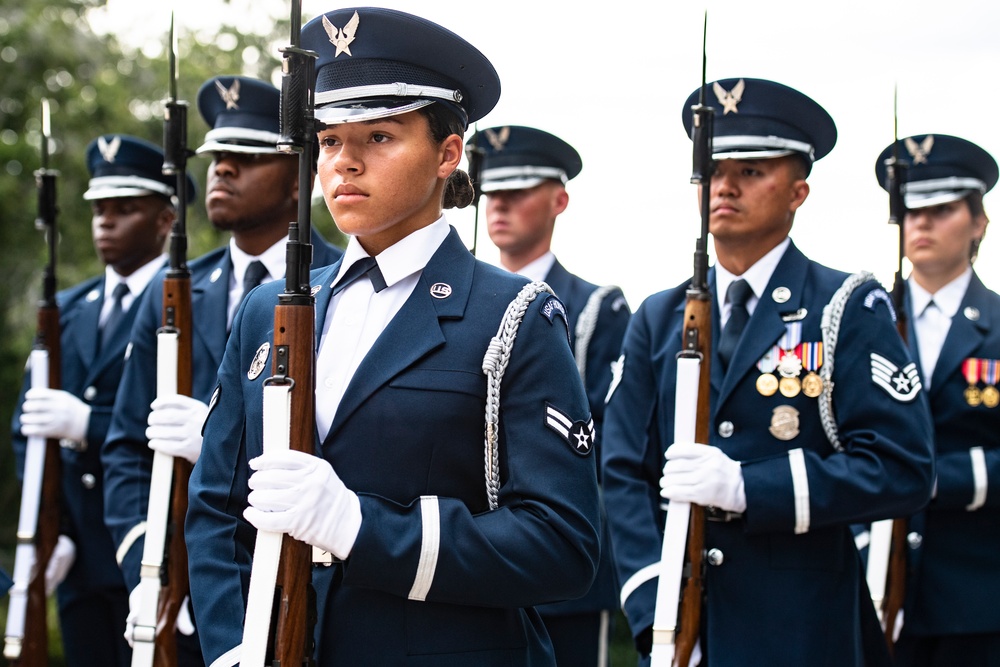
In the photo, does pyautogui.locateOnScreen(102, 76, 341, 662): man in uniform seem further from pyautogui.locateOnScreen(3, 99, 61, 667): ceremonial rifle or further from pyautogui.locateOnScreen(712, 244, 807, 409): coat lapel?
pyautogui.locateOnScreen(712, 244, 807, 409): coat lapel

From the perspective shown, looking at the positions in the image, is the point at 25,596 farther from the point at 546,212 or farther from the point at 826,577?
the point at 826,577

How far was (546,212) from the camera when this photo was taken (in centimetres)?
676

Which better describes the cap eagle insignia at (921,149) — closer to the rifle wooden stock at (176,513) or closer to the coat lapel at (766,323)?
the coat lapel at (766,323)

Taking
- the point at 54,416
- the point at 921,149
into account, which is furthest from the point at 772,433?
the point at 54,416

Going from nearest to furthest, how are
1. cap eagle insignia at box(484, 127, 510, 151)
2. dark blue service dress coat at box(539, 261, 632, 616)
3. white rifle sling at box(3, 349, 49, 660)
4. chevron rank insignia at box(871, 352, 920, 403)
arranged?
chevron rank insignia at box(871, 352, 920, 403) → dark blue service dress coat at box(539, 261, 632, 616) → white rifle sling at box(3, 349, 49, 660) → cap eagle insignia at box(484, 127, 510, 151)

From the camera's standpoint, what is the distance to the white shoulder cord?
4227 millimetres

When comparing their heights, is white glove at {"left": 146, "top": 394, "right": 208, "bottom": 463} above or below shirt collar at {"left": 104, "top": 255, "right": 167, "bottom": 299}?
below

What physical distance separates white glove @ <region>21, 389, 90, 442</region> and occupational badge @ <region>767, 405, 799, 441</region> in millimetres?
3452

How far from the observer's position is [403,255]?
9.59 ft

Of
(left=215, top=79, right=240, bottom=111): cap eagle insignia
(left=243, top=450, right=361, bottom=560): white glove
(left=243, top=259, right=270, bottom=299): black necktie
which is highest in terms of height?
(left=215, top=79, right=240, bottom=111): cap eagle insignia

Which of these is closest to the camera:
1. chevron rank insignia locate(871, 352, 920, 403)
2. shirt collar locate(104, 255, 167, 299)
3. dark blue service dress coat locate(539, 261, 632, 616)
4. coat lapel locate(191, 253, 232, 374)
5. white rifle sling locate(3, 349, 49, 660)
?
chevron rank insignia locate(871, 352, 920, 403)

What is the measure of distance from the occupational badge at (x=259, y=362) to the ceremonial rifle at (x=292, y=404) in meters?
0.23

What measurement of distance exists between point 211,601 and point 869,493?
7.06 ft

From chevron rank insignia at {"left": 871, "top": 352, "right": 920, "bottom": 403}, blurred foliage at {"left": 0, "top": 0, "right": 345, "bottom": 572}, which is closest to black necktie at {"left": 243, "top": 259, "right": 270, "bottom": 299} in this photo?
chevron rank insignia at {"left": 871, "top": 352, "right": 920, "bottom": 403}
